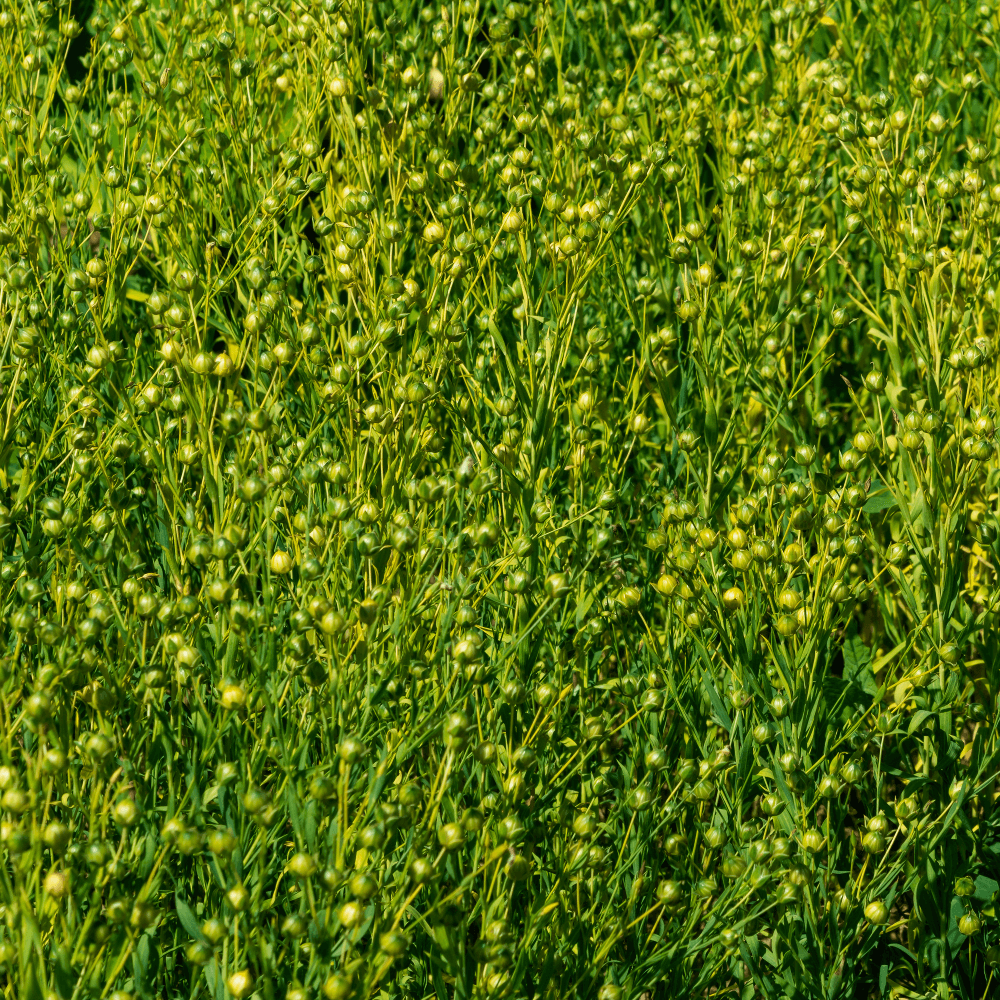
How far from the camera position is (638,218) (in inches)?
98.1

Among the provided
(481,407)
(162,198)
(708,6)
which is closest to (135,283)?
(162,198)

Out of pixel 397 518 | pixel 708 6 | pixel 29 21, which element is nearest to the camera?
pixel 397 518

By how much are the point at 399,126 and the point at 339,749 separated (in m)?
1.28

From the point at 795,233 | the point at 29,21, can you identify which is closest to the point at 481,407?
the point at 795,233

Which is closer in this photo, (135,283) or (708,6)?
(135,283)

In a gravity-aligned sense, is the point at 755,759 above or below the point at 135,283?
below

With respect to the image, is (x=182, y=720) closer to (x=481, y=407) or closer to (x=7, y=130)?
(x=481, y=407)

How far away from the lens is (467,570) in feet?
5.44

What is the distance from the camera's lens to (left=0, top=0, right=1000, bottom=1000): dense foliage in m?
1.38

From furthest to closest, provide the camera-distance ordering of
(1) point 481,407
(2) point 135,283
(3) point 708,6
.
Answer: (3) point 708,6 → (2) point 135,283 → (1) point 481,407

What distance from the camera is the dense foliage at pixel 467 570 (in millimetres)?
1384

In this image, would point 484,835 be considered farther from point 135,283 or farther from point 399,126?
point 135,283

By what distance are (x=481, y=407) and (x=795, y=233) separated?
2.17ft

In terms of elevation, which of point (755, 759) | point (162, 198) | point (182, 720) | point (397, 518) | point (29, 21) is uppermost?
point (29, 21)
